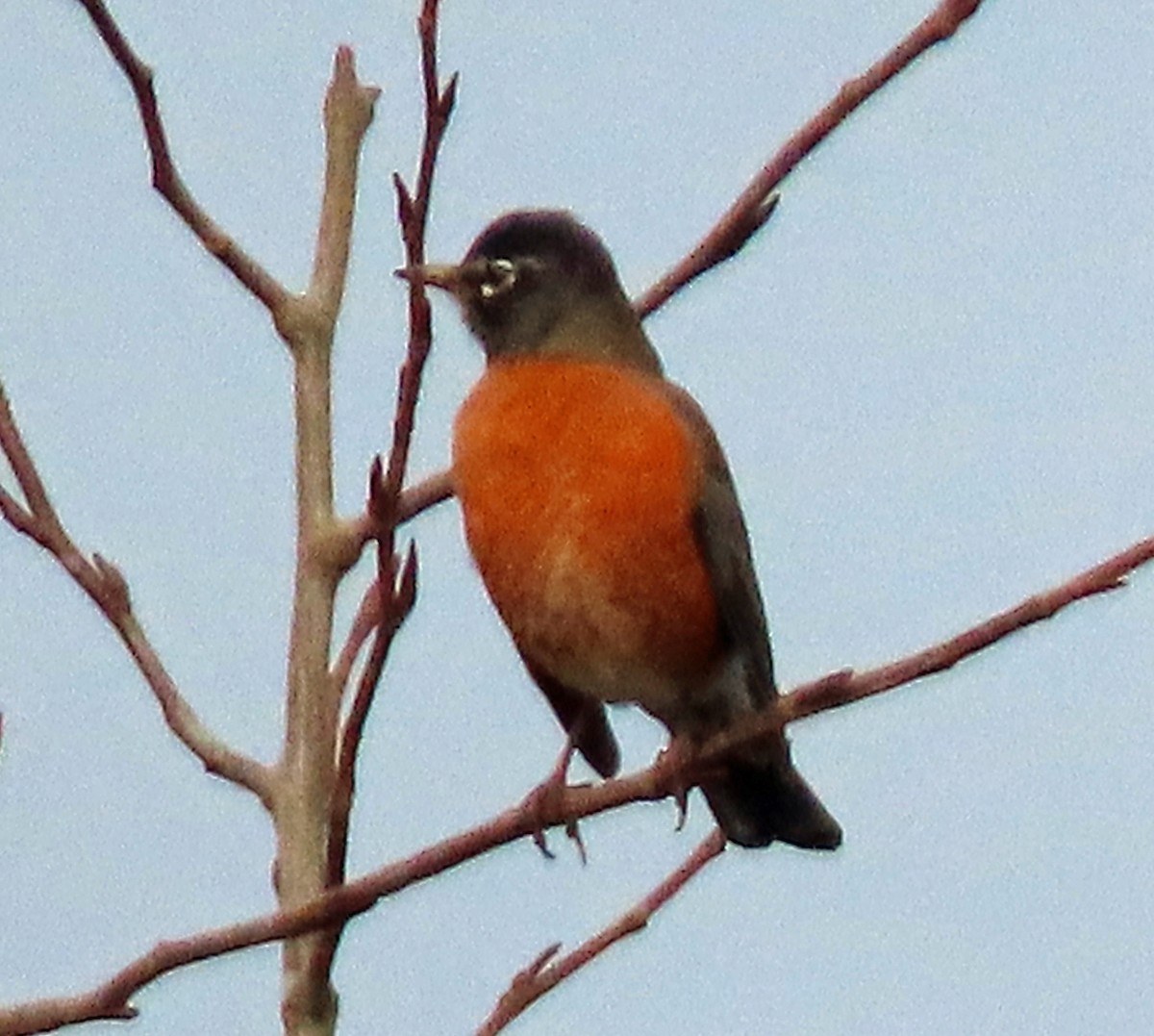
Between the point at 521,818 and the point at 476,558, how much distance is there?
140 cm

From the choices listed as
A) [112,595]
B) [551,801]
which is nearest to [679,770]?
[551,801]

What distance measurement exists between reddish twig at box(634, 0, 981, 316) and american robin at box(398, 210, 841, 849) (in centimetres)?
37

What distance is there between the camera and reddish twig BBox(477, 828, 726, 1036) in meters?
2.54

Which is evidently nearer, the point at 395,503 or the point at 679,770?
the point at 395,503

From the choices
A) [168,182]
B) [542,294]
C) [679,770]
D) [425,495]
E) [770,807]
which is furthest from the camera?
[542,294]

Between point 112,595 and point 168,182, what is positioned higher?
point 168,182

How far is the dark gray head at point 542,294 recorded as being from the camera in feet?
12.7

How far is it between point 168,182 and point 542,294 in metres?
1.27

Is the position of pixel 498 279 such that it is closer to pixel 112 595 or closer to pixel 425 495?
pixel 425 495

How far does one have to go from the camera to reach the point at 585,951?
2664 mm

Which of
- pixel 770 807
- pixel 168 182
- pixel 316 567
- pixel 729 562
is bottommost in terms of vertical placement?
pixel 770 807

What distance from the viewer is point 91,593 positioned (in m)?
2.70

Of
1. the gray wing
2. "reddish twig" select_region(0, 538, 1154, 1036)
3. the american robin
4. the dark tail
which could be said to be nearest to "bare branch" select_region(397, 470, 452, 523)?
the american robin

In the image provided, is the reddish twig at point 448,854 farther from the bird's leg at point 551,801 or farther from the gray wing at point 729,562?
the gray wing at point 729,562
